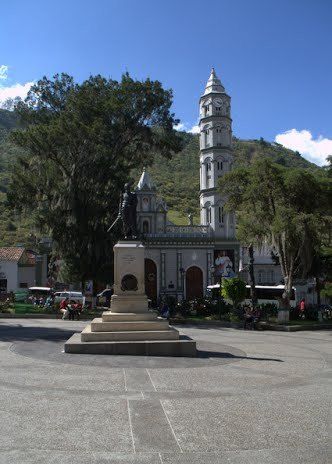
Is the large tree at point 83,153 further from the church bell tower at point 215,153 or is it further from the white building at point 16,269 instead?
the white building at point 16,269

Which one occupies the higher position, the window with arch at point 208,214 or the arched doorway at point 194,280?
the window with arch at point 208,214

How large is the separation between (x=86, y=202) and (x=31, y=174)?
4686 millimetres

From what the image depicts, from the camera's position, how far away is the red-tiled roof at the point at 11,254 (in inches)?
1959

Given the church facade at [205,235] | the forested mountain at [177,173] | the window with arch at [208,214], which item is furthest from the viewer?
the forested mountain at [177,173]

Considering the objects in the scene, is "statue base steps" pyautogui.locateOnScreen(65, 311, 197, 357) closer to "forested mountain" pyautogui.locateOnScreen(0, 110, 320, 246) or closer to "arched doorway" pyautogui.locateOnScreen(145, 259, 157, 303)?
"arched doorway" pyautogui.locateOnScreen(145, 259, 157, 303)

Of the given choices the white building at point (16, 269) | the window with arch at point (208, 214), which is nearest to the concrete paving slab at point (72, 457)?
the window with arch at point (208, 214)

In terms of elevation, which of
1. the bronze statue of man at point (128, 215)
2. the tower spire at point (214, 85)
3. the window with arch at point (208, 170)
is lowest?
the bronze statue of man at point (128, 215)

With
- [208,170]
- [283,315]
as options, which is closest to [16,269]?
[208,170]

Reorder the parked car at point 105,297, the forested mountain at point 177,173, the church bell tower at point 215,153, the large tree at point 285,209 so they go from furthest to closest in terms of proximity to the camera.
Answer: the forested mountain at point 177,173 < the church bell tower at point 215,153 < the parked car at point 105,297 < the large tree at point 285,209

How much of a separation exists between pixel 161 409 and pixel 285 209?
1945cm

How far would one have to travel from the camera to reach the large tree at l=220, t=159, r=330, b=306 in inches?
1004

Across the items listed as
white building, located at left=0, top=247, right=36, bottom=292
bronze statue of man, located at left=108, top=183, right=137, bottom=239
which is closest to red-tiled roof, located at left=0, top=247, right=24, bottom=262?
white building, located at left=0, top=247, right=36, bottom=292

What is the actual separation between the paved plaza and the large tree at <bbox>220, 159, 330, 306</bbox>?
13.4 m

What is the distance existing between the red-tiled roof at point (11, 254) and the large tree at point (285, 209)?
29418 mm
